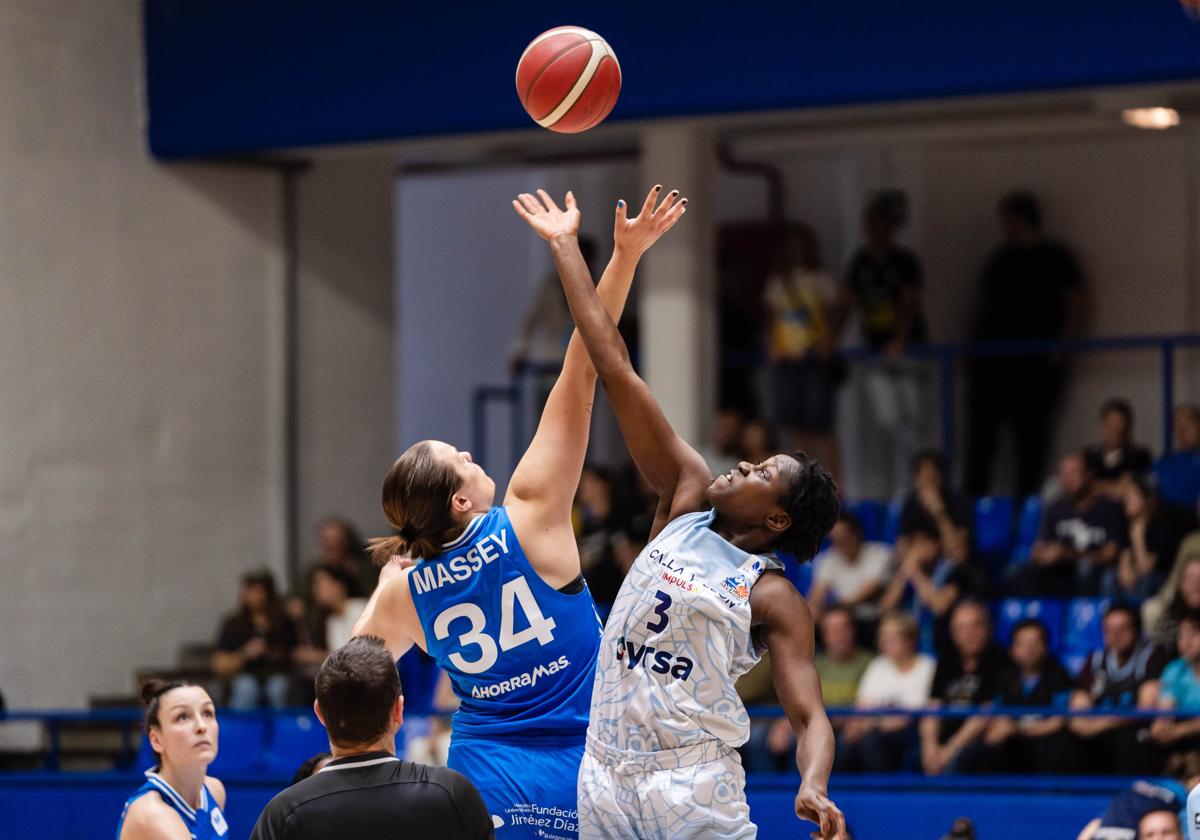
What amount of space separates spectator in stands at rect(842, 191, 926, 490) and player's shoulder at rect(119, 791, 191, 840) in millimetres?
7399

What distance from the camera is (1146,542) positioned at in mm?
9547

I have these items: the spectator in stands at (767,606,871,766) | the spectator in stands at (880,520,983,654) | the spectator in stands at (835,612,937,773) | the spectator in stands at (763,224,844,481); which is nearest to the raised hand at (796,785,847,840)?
the spectator in stands at (835,612,937,773)

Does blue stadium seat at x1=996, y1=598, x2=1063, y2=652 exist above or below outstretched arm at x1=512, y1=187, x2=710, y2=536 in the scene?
below

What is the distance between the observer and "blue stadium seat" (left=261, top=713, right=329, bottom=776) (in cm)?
934

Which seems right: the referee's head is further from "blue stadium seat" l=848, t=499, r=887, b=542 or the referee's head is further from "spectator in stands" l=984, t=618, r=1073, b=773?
"blue stadium seat" l=848, t=499, r=887, b=542

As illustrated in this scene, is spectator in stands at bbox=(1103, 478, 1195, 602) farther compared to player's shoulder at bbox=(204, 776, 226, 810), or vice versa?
spectator in stands at bbox=(1103, 478, 1195, 602)

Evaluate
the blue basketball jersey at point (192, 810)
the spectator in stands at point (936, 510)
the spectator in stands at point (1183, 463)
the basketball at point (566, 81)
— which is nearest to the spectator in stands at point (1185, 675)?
the spectator in stands at point (936, 510)

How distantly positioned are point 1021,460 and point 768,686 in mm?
3978

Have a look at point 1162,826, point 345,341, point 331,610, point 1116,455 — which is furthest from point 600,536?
point 1162,826

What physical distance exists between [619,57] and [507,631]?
20.5 ft

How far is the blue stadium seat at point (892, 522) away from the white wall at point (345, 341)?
3414mm

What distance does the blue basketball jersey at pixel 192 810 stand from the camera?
5477 millimetres

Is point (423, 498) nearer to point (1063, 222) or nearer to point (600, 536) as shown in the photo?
point (600, 536)

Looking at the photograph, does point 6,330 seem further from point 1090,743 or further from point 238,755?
point 1090,743
